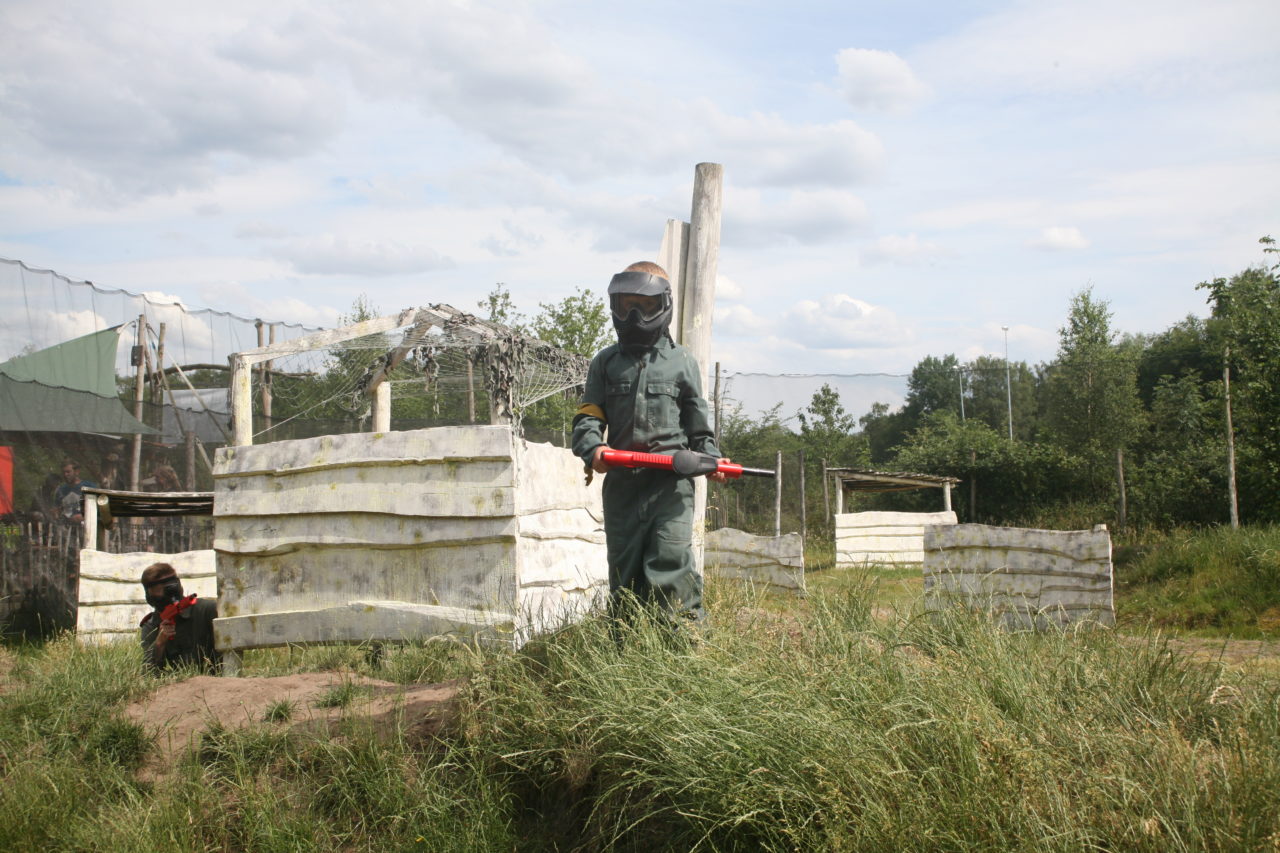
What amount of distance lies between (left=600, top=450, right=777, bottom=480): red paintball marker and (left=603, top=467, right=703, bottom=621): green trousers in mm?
139

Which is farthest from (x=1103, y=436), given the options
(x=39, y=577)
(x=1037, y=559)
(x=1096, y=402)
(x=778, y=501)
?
(x=39, y=577)

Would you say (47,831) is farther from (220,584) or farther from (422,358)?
(422,358)

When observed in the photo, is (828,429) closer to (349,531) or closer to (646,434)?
(349,531)

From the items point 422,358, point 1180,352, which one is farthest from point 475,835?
point 1180,352

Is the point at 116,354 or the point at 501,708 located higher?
the point at 116,354

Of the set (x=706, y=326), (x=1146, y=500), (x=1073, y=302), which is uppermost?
(x=1073, y=302)

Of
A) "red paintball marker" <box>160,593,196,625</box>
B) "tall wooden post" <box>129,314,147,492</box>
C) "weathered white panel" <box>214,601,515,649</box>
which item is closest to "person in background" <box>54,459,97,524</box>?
"tall wooden post" <box>129,314,147,492</box>

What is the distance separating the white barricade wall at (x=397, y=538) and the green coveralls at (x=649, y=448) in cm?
61

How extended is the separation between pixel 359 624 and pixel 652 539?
6.59ft

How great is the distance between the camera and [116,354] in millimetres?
11164

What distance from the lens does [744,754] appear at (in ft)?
8.63

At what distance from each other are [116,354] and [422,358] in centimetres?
339

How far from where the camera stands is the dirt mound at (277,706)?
3.96m

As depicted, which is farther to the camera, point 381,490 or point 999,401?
point 999,401
